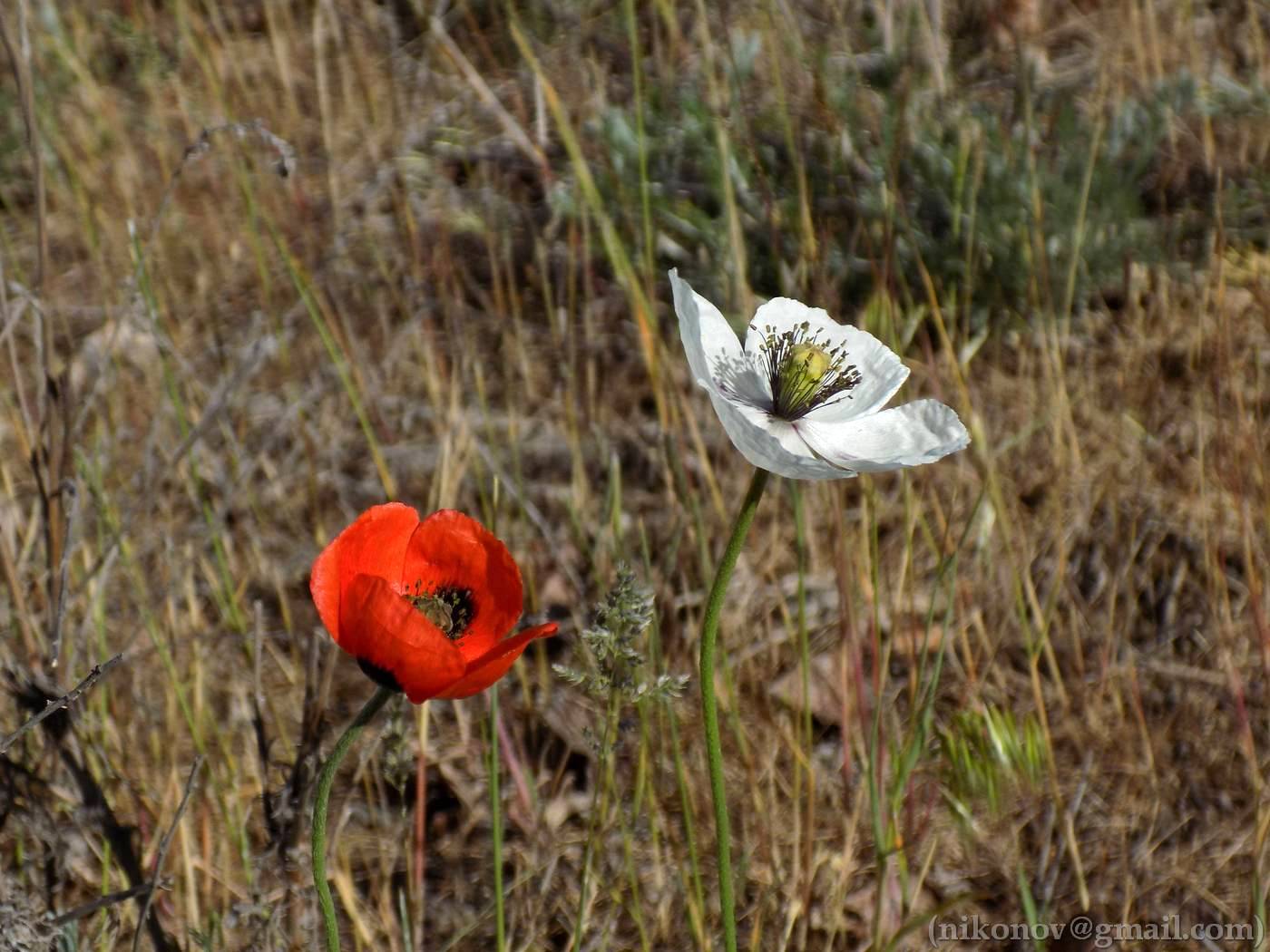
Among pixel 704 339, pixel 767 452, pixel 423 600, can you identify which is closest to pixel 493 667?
pixel 423 600

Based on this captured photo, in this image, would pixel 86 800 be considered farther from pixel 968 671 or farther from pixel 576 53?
pixel 576 53

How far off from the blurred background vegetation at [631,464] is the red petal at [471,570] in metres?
0.14

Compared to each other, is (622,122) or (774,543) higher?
(622,122)

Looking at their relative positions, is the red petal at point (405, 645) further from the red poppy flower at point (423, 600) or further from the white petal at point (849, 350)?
the white petal at point (849, 350)

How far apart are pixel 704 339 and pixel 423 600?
0.39 m

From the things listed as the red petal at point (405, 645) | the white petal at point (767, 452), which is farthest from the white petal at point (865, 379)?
the red petal at point (405, 645)

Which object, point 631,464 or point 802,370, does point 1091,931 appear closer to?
point 802,370

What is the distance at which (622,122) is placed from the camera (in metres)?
3.19

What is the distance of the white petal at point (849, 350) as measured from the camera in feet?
4.62

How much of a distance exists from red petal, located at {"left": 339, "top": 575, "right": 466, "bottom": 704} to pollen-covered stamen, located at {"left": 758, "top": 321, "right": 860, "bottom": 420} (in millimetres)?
451

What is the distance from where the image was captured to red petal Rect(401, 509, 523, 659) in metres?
1.23

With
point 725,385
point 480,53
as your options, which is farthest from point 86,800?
point 480,53

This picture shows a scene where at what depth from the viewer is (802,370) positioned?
131 centimetres

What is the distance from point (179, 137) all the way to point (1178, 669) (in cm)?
290
